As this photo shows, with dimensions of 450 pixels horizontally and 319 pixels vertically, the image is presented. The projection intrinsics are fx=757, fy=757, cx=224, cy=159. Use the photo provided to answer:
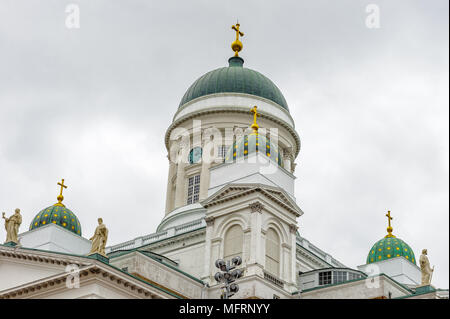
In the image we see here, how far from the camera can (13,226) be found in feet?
147

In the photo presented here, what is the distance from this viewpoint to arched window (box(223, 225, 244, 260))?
4503cm

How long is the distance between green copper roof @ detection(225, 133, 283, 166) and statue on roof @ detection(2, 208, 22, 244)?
1347 centimetres

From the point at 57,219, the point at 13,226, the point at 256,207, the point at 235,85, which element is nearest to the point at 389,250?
the point at 256,207

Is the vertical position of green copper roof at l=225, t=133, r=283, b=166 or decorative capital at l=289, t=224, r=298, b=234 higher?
green copper roof at l=225, t=133, r=283, b=166

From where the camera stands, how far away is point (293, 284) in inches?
1801

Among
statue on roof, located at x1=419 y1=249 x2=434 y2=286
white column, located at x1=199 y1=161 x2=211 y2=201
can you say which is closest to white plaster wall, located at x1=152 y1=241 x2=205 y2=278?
white column, located at x1=199 y1=161 x2=211 y2=201

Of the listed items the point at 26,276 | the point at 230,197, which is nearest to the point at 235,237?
the point at 230,197

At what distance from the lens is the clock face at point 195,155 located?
60156 millimetres

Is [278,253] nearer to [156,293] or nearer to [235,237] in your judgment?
[235,237]

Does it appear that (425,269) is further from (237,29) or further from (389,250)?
(237,29)

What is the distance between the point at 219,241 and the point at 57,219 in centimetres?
1508

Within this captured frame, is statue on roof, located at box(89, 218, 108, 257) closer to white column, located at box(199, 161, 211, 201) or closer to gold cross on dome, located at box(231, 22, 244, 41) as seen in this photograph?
white column, located at box(199, 161, 211, 201)

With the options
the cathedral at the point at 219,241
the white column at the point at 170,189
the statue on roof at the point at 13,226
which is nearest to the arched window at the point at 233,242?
the cathedral at the point at 219,241
